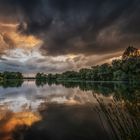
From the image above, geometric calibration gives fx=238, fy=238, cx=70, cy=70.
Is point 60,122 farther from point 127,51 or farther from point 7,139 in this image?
point 127,51

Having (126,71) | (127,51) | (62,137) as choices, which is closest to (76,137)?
(62,137)

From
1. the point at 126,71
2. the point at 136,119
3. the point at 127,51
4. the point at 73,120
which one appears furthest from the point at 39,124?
the point at 127,51

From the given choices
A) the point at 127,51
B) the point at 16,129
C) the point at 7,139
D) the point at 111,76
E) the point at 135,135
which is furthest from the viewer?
the point at 111,76

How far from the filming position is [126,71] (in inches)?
4220

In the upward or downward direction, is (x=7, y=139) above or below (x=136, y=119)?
below

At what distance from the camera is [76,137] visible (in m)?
15.1

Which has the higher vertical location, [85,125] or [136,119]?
[136,119]

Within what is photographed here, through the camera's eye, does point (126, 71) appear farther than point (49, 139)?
Yes

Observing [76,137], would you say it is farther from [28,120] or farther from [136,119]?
[136,119]

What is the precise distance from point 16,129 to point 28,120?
140 inches

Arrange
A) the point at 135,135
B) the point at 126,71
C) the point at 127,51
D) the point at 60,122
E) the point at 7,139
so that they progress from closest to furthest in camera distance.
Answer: the point at 135,135, the point at 7,139, the point at 60,122, the point at 126,71, the point at 127,51

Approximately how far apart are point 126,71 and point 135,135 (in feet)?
340

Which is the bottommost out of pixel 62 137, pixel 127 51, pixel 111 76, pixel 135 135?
pixel 62 137

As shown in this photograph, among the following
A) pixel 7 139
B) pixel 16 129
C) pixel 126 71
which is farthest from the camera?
pixel 126 71
